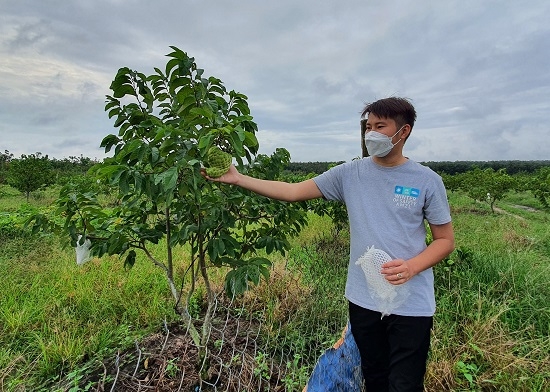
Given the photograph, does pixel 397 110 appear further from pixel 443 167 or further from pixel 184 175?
pixel 443 167

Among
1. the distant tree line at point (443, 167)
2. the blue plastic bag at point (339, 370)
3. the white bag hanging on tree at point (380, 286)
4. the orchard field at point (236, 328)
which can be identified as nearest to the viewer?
the white bag hanging on tree at point (380, 286)

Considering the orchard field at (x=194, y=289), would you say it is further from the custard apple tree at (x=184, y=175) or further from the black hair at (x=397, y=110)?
the black hair at (x=397, y=110)

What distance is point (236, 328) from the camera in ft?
10.1

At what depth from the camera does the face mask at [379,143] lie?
5.54 ft

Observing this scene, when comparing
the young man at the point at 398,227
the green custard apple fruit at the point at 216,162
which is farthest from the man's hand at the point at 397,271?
the green custard apple fruit at the point at 216,162

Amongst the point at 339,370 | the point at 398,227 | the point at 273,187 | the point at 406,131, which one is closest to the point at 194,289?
the point at 339,370

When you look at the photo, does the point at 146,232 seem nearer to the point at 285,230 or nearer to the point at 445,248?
the point at 285,230

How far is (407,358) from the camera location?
5.60ft

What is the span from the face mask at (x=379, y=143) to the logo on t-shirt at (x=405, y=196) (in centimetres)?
17

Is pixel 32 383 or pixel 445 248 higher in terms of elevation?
pixel 445 248

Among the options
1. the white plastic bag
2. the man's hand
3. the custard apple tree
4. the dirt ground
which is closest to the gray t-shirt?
the man's hand

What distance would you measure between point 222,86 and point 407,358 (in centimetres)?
162

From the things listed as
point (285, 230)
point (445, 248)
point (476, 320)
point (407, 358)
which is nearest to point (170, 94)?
point (285, 230)

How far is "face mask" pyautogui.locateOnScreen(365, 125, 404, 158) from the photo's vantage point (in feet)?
5.54
